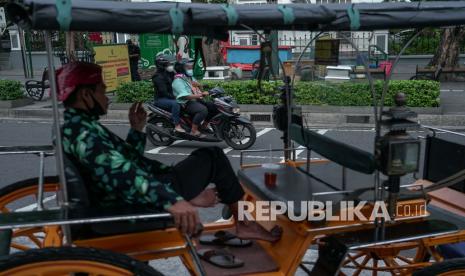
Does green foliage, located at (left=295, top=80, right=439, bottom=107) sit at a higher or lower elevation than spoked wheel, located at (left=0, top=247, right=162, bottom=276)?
lower

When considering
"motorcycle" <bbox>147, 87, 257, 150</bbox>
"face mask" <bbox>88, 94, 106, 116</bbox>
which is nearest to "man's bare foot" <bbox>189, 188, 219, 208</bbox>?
"face mask" <bbox>88, 94, 106, 116</bbox>

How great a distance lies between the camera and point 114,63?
13.4 m

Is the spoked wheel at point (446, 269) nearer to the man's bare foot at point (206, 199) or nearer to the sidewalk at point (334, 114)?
the man's bare foot at point (206, 199)

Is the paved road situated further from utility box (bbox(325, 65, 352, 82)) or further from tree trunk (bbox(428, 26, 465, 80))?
tree trunk (bbox(428, 26, 465, 80))

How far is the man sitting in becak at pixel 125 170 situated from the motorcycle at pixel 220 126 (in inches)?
214

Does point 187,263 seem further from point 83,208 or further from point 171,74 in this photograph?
point 171,74

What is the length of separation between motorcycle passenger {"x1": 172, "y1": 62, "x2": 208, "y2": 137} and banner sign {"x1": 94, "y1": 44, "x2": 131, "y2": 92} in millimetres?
4666

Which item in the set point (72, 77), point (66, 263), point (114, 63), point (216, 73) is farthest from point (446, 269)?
point (114, 63)

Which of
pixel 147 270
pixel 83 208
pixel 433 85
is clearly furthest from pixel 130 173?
pixel 433 85

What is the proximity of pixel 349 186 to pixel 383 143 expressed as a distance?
0.61 metres

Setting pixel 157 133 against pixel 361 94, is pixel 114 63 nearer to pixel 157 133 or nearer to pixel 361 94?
pixel 157 133

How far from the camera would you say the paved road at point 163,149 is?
5462 mm

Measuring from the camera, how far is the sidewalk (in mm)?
10430

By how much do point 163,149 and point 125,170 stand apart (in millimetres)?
6398
